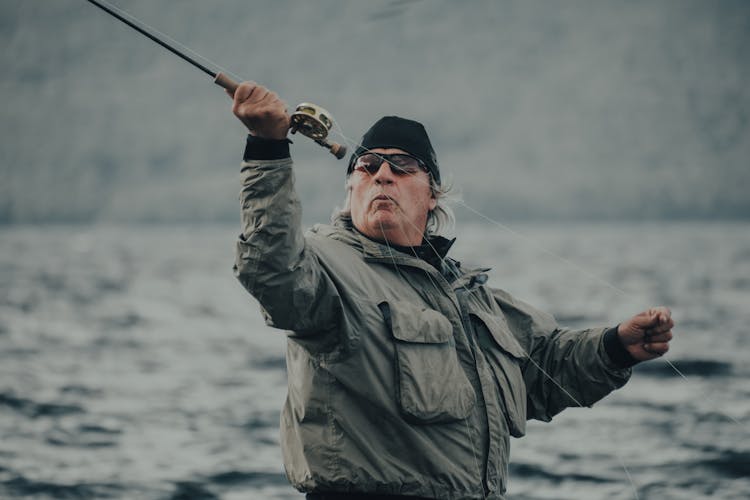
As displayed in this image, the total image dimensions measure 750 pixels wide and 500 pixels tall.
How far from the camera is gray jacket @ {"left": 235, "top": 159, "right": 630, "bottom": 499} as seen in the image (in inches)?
107

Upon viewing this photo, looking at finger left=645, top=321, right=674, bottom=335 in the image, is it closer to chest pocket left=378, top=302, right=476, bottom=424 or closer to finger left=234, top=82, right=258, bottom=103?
chest pocket left=378, top=302, right=476, bottom=424

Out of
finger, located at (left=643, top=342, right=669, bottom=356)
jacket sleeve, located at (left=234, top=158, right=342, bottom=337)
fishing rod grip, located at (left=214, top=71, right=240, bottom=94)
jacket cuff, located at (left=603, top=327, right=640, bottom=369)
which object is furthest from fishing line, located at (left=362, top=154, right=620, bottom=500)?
fishing rod grip, located at (left=214, top=71, right=240, bottom=94)

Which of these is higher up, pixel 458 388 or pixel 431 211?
pixel 431 211

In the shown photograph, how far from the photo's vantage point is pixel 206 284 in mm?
43688

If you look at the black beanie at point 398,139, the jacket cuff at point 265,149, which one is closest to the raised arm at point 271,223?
the jacket cuff at point 265,149

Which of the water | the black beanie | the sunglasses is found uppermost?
the black beanie

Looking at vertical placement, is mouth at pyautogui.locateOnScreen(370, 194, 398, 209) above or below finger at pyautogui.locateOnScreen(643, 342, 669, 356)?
above

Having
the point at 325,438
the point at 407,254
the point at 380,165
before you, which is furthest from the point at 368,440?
the point at 380,165

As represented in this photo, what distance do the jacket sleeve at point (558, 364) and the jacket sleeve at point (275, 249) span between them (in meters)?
1.17

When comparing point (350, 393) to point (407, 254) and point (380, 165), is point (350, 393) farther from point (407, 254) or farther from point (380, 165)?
point (380, 165)

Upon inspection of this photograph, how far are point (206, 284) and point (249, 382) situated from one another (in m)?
28.8

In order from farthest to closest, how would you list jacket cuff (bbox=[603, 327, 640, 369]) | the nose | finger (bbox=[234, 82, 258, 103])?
jacket cuff (bbox=[603, 327, 640, 369]) < the nose < finger (bbox=[234, 82, 258, 103])

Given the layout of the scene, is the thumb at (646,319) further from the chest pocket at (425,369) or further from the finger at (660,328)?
the chest pocket at (425,369)

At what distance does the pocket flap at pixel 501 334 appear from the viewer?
3.34 metres
